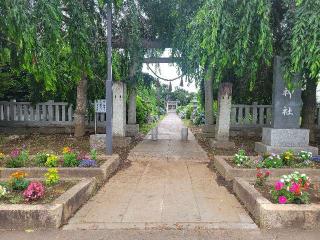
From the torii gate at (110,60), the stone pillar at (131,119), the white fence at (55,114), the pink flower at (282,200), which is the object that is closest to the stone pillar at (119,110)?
the torii gate at (110,60)

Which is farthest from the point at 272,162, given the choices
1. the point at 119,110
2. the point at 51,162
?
the point at 119,110

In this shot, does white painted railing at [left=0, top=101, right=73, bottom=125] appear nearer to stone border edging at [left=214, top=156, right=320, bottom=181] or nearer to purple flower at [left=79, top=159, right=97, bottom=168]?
purple flower at [left=79, top=159, right=97, bottom=168]

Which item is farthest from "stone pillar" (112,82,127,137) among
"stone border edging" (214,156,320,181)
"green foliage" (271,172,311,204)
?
"green foliage" (271,172,311,204)

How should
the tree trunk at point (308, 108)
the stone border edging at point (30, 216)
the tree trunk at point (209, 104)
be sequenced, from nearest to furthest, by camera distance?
the stone border edging at point (30, 216) < the tree trunk at point (308, 108) < the tree trunk at point (209, 104)

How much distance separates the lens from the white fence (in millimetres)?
13539

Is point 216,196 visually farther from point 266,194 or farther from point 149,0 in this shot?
point 149,0

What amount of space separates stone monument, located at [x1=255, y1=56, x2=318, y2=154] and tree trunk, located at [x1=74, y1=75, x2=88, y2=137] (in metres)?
6.61

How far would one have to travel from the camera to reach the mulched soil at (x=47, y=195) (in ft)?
14.5

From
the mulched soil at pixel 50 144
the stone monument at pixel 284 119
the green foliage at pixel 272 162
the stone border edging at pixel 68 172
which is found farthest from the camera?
the mulched soil at pixel 50 144

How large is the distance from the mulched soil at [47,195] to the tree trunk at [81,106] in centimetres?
656

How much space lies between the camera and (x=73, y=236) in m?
3.93

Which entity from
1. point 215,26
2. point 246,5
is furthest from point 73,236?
point 246,5

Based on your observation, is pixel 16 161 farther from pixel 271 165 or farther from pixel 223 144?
pixel 223 144

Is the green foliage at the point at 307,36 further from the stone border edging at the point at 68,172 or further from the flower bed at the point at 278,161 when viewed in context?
the stone border edging at the point at 68,172
